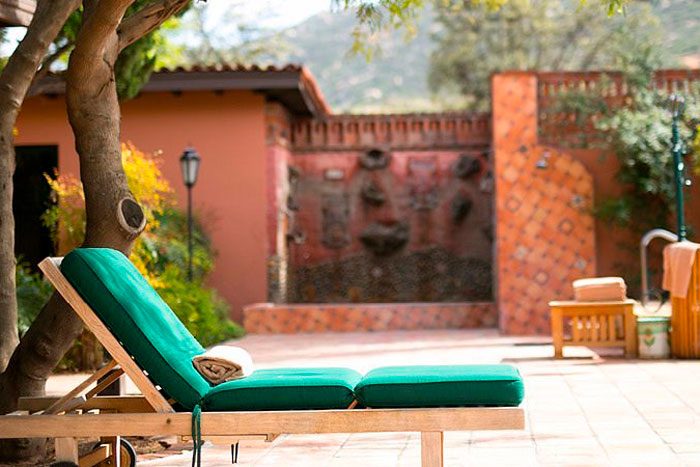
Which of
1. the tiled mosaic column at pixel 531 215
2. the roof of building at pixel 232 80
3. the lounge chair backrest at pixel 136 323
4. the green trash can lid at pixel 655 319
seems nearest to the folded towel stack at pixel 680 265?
the green trash can lid at pixel 655 319

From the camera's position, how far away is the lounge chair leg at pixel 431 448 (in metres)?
4.10

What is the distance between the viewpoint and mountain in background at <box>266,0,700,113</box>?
47844 millimetres

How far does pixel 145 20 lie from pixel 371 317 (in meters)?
10.6

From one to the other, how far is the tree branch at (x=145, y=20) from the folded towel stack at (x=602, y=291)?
19.8 feet

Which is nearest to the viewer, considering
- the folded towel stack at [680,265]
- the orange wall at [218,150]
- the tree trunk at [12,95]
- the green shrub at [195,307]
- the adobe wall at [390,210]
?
the tree trunk at [12,95]

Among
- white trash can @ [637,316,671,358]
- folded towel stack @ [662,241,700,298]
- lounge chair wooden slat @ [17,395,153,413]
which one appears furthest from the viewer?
white trash can @ [637,316,671,358]

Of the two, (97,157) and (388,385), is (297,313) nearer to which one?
(97,157)

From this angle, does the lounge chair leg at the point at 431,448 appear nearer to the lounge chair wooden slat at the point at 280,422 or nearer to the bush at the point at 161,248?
the lounge chair wooden slat at the point at 280,422

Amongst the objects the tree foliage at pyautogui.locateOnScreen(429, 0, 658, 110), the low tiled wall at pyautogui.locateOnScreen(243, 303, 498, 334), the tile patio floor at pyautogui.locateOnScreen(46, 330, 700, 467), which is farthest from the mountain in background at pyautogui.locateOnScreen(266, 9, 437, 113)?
the tile patio floor at pyautogui.locateOnScreen(46, 330, 700, 467)

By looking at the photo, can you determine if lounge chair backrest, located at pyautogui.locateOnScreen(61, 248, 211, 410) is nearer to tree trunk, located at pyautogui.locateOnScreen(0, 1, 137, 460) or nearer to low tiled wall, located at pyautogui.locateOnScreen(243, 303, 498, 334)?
tree trunk, located at pyautogui.locateOnScreen(0, 1, 137, 460)

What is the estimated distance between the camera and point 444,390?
4.11m

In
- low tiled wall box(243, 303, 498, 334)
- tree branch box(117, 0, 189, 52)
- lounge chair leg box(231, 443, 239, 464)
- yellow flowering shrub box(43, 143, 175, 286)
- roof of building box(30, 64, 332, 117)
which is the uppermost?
roof of building box(30, 64, 332, 117)

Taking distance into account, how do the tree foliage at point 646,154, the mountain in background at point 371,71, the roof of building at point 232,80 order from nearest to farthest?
the tree foliage at point 646,154 → the roof of building at point 232,80 → the mountain in background at point 371,71

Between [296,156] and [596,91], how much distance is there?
5.63 m
